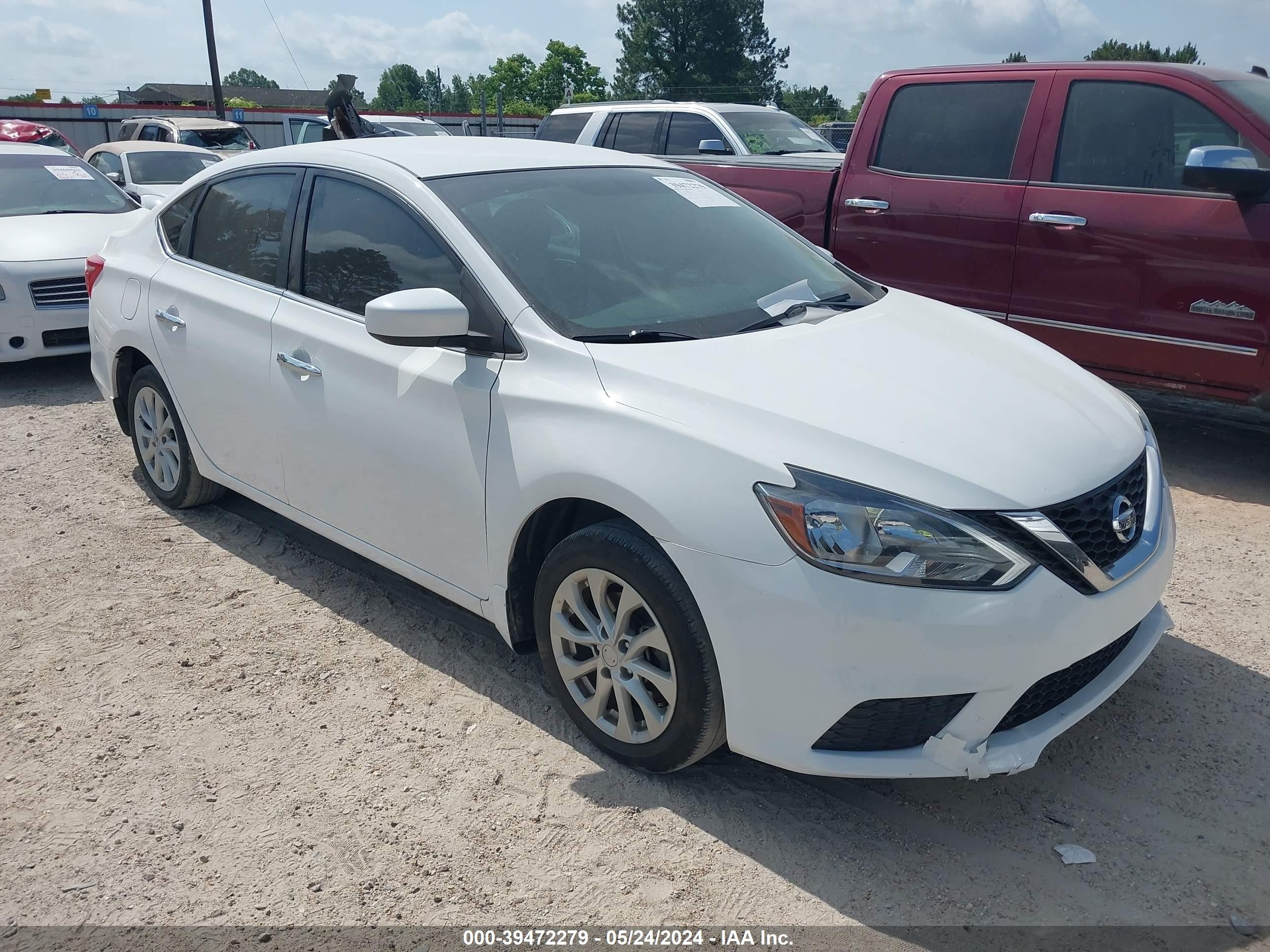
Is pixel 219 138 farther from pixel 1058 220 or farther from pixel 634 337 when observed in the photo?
pixel 634 337

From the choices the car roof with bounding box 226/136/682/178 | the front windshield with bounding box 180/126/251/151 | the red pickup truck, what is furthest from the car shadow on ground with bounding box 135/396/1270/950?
the front windshield with bounding box 180/126/251/151

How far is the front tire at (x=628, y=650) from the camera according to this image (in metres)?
2.65

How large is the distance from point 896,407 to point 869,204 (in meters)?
3.87

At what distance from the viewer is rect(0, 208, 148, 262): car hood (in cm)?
734

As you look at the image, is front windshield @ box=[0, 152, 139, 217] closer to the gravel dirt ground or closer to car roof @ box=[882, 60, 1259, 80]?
the gravel dirt ground

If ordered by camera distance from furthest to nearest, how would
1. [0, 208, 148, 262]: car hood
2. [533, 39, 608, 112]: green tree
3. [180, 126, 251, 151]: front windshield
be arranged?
[533, 39, 608, 112]: green tree, [180, 126, 251, 151]: front windshield, [0, 208, 148, 262]: car hood

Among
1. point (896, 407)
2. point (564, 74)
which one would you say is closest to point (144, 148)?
point (896, 407)

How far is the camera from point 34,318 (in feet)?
23.4

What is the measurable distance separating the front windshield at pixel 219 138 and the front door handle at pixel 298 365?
15372 millimetres

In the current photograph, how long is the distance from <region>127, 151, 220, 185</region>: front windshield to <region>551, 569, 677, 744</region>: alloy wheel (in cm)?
1162

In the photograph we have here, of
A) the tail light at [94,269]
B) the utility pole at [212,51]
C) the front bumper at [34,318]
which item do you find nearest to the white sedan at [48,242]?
the front bumper at [34,318]

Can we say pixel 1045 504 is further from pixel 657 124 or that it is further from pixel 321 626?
pixel 657 124

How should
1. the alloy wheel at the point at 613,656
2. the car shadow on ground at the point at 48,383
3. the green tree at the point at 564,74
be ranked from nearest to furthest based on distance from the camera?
1. the alloy wheel at the point at 613,656
2. the car shadow on ground at the point at 48,383
3. the green tree at the point at 564,74

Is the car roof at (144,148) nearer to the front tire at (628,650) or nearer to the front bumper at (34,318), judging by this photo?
the front bumper at (34,318)
